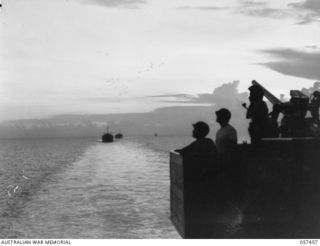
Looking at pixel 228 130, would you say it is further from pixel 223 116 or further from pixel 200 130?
pixel 200 130

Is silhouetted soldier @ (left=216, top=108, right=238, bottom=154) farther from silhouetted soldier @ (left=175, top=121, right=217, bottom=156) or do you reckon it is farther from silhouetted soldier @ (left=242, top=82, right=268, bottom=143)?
silhouetted soldier @ (left=242, top=82, right=268, bottom=143)

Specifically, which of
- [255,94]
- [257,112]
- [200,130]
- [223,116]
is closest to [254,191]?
[200,130]

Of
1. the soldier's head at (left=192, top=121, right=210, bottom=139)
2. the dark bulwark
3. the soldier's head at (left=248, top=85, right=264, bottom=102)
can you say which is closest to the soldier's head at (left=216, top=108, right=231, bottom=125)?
the soldier's head at (left=192, top=121, right=210, bottom=139)

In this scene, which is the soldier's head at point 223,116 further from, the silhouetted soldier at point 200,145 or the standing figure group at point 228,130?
the silhouetted soldier at point 200,145

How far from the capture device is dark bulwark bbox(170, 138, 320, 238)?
21.5 ft

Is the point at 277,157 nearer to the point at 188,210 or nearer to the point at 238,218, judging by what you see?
the point at 238,218

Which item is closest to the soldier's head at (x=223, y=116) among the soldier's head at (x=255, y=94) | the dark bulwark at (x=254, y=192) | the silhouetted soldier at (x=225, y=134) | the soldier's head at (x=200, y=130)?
the silhouetted soldier at (x=225, y=134)

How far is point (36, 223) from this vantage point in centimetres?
Result: 1390

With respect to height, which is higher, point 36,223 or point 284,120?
point 284,120

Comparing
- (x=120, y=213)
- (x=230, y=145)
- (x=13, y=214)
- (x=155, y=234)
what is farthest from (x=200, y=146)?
(x=13, y=214)

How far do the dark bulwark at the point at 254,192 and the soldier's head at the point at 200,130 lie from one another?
21.7 inches

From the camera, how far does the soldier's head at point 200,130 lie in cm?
712

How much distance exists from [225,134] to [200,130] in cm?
36

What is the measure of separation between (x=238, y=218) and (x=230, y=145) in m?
0.97
